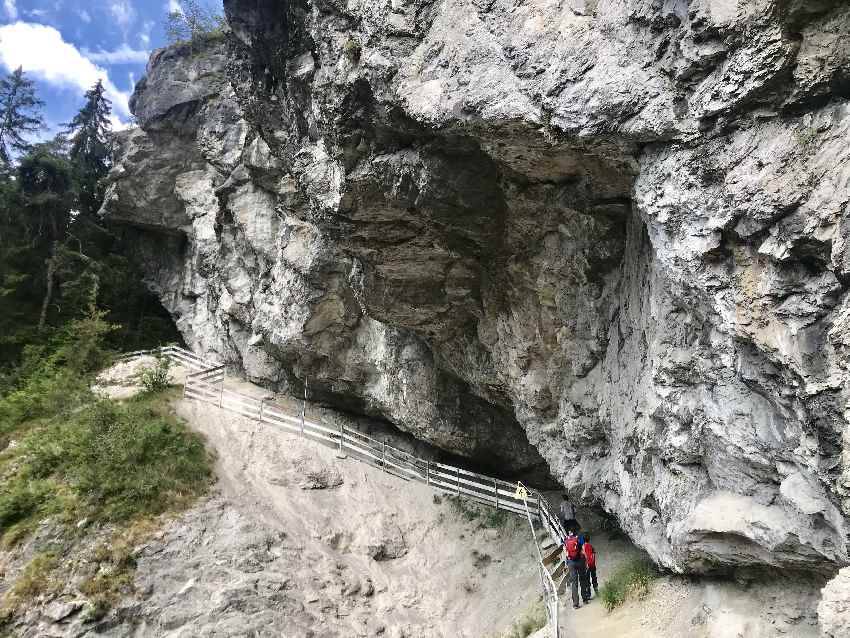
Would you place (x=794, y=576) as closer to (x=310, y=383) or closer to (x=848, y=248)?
(x=848, y=248)

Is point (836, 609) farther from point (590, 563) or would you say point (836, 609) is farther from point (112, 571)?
point (112, 571)

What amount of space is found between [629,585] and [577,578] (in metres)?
0.86

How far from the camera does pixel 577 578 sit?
28.9 ft

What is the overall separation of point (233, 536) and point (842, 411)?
36.5ft

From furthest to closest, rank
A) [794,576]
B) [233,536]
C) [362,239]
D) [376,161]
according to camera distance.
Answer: [233,536] < [362,239] < [376,161] < [794,576]

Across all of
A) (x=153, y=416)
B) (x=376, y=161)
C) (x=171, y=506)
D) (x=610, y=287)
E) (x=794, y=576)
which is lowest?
(x=171, y=506)

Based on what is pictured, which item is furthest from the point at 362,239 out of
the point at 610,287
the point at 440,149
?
the point at 610,287

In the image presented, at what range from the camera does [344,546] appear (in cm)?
1278

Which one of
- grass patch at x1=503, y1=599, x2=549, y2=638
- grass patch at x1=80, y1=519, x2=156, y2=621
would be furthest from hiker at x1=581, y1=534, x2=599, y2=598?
grass patch at x1=80, y1=519, x2=156, y2=621

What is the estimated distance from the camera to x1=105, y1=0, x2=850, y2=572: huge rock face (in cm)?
491

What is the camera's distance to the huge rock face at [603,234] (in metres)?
4.91

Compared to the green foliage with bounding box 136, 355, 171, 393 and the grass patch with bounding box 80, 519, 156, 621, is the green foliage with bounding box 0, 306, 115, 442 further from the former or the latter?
A: the grass patch with bounding box 80, 519, 156, 621

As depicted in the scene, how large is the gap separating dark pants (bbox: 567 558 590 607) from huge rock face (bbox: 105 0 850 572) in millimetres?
1071

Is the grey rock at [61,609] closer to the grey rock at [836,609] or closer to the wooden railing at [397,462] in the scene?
the wooden railing at [397,462]
